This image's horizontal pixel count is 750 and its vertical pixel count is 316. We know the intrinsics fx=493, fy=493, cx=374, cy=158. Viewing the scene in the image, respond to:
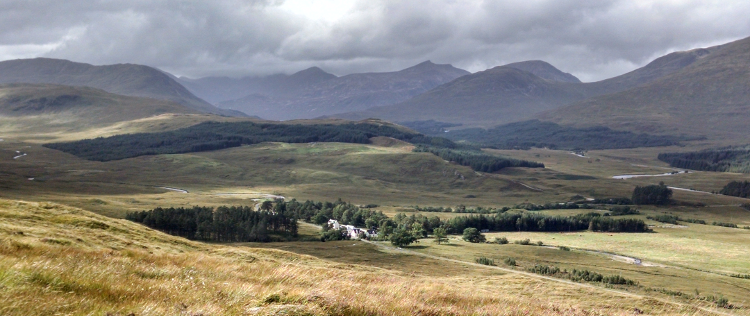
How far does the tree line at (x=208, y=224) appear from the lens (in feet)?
407

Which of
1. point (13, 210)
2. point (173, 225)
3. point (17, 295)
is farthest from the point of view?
point (173, 225)

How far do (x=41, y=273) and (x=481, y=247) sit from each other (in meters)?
123

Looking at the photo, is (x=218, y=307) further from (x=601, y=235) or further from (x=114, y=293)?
(x=601, y=235)

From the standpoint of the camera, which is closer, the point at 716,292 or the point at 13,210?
the point at 13,210

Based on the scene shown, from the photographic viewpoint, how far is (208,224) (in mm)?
126938

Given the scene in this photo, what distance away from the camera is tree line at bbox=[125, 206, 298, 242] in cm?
12400

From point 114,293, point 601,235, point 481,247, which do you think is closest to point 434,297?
point 114,293

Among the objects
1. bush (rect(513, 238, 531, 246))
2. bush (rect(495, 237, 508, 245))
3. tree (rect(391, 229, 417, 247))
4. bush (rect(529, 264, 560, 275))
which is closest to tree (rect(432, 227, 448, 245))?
tree (rect(391, 229, 417, 247))

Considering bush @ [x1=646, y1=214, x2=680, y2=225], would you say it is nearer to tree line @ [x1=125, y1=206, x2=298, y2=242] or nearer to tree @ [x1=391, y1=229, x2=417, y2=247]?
tree @ [x1=391, y1=229, x2=417, y2=247]

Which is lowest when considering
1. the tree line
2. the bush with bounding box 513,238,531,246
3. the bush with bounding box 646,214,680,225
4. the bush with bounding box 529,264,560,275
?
the bush with bounding box 513,238,531,246

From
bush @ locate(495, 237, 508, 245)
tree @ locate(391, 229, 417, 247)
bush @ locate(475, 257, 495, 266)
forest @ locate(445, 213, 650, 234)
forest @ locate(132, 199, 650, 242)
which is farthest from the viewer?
forest @ locate(445, 213, 650, 234)

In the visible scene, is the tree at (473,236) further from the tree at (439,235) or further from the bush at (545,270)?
the bush at (545,270)

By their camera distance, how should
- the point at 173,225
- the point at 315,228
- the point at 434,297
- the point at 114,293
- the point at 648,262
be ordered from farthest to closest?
the point at 315,228
the point at 173,225
the point at 648,262
the point at 434,297
the point at 114,293

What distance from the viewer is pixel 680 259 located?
391 ft
